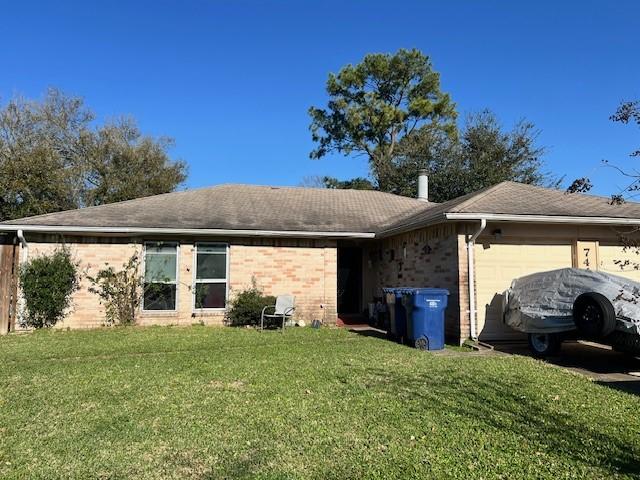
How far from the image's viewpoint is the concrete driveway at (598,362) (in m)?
6.53

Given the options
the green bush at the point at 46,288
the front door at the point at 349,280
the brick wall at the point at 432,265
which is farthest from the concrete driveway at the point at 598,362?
the green bush at the point at 46,288

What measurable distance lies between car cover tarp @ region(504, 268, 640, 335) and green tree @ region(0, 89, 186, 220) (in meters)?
24.0

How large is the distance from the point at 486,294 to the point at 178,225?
7.66 meters

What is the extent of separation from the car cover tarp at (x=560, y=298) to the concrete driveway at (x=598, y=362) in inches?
23.5

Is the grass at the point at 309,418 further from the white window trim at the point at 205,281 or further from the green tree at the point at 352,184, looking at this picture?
the green tree at the point at 352,184

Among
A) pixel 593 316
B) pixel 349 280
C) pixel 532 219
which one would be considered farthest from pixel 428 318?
pixel 349 280

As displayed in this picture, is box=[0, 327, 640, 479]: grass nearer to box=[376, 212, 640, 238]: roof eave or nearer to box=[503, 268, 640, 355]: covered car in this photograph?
box=[503, 268, 640, 355]: covered car

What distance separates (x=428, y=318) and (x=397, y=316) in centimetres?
106

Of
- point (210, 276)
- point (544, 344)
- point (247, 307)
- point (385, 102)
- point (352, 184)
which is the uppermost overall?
point (385, 102)

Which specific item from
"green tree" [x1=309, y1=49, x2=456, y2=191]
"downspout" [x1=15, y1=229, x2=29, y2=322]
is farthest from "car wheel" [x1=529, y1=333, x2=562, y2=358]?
"green tree" [x1=309, y1=49, x2=456, y2=191]

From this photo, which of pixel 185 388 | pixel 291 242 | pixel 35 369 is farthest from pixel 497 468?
pixel 291 242

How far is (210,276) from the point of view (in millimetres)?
12656

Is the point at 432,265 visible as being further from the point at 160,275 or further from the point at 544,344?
the point at 160,275

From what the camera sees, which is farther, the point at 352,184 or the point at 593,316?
the point at 352,184
